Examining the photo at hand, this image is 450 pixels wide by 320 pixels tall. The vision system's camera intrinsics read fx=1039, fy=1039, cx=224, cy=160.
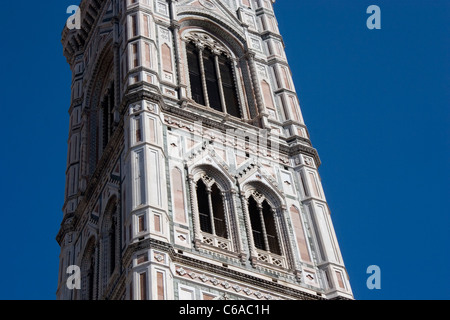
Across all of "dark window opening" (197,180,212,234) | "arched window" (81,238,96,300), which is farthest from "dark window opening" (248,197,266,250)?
"arched window" (81,238,96,300)

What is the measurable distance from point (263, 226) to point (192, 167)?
98.2 inches

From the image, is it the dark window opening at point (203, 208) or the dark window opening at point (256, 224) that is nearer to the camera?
the dark window opening at point (203, 208)

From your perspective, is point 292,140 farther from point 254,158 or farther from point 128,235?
point 128,235

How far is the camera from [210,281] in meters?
24.8

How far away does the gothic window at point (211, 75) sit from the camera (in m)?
32.4

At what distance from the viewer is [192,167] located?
28.1m

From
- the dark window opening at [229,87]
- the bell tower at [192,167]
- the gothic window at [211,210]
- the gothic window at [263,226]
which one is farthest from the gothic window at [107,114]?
the gothic window at [263,226]

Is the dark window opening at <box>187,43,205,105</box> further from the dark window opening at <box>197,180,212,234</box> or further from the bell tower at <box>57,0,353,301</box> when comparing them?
the dark window opening at <box>197,180,212,234</box>

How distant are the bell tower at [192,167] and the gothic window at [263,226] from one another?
0.13 feet

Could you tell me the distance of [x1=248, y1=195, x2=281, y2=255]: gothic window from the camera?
2742cm

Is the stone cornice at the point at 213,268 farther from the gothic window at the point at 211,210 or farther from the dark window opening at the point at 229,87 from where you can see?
the dark window opening at the point at 229,87

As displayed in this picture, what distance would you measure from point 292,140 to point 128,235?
316 inches

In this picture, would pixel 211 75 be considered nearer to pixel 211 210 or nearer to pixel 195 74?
pixel 195 74
